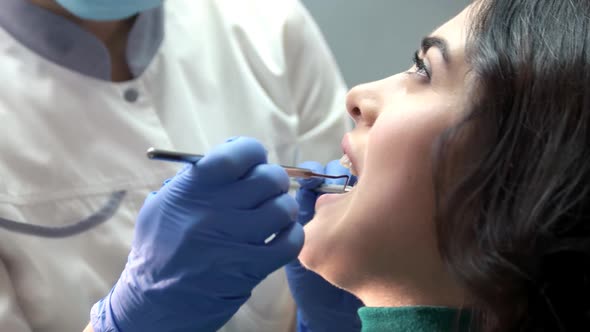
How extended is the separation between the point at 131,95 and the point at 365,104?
1.36 feet

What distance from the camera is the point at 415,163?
0.81m

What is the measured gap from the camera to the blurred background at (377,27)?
180 cm

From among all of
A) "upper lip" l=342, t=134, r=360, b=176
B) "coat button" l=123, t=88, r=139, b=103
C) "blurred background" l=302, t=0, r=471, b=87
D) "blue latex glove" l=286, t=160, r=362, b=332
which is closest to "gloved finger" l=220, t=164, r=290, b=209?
"upper lip" l=342, t=134, r=360, b=176

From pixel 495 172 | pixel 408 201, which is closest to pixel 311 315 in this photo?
pixel 408 201

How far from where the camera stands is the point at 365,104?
0.90m

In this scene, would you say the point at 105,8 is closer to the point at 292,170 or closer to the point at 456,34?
the point at 292,170

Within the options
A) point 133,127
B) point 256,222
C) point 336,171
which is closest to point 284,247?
point 256,222

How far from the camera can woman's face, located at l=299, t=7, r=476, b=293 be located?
806mm

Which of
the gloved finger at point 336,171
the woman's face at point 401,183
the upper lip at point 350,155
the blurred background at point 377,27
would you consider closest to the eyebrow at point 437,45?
the woman's face at point 401,183

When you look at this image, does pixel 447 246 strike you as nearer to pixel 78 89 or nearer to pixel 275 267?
pixel 275 267

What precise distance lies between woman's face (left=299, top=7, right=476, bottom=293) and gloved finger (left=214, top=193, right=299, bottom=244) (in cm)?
7

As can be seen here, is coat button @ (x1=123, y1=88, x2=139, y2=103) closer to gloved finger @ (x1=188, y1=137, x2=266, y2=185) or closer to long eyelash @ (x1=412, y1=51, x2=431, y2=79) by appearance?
gloved finger @ (x1=188, y1=137, x2=266, y2=185)

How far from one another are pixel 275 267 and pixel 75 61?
1.53ft

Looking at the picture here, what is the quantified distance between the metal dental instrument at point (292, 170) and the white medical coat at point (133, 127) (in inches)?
8.9
